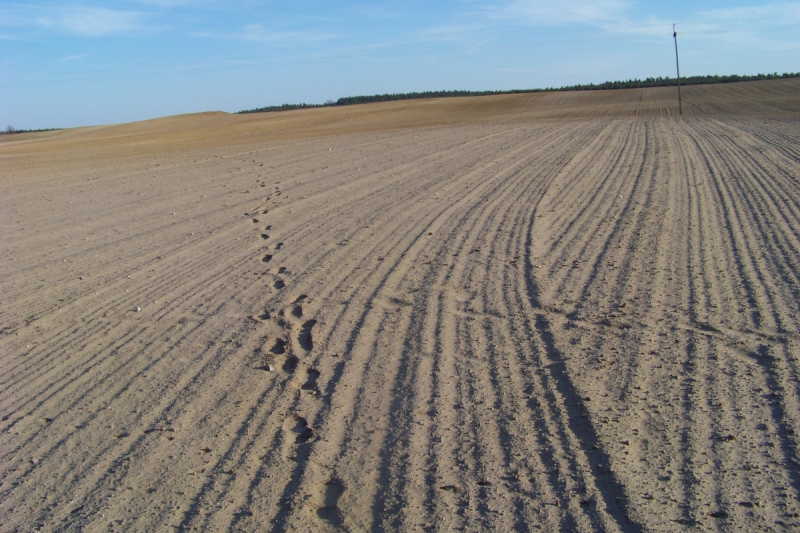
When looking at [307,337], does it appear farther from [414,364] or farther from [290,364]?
[414,364]

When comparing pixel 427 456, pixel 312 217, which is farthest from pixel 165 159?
pixel 427 456

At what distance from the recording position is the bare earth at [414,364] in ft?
11.3

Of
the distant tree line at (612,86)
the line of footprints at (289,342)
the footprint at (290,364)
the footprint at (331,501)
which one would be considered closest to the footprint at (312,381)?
the line of footprints at (289,342)

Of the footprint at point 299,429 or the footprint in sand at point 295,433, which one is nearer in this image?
the footprint in sand at point 295,433

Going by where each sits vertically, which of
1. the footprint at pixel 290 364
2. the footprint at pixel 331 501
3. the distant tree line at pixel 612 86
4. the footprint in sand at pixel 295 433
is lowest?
the footprint at pixel 331 501

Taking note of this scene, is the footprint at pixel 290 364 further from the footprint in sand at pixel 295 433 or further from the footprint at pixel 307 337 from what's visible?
the footprint in sand at pixel 295 433

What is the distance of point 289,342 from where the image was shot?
5707 millimetres

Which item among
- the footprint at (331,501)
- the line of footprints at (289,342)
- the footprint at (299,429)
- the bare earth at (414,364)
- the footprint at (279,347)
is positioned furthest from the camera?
the footprint at (279,347)

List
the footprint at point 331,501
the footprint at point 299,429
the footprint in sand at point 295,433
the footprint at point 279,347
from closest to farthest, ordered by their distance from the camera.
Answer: the footprint at point 331,501 → the footprint in sand at point 295,433 → the footprint at point 299,429 → the footprint at point 279,347

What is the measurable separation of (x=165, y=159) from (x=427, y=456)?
2287 centimetres

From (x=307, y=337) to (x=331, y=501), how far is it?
2436 mm

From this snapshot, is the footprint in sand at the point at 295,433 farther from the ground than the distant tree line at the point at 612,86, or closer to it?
closer to it

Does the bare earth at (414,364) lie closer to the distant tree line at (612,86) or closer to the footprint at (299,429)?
the footprint at (299,429)

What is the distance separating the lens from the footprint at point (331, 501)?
3.31 metres
